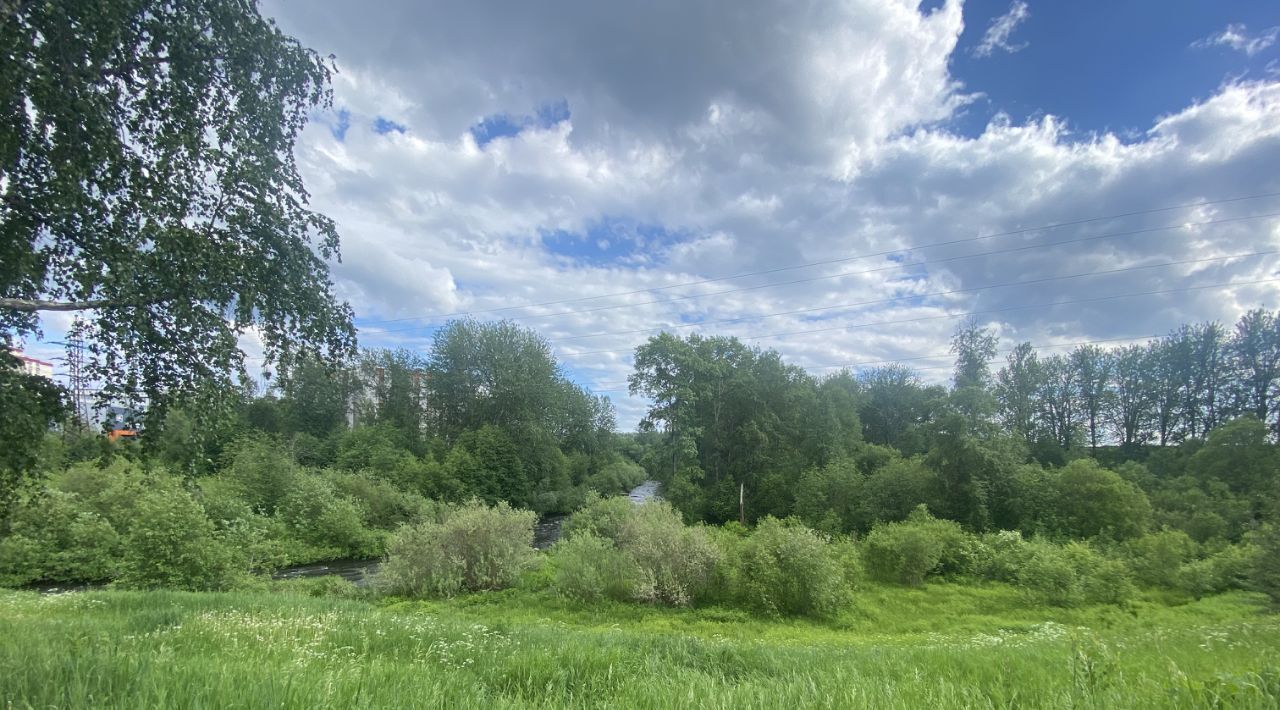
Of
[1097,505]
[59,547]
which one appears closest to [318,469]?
[59,547]

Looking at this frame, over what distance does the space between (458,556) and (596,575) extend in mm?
5894

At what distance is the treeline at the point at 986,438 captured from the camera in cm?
2642

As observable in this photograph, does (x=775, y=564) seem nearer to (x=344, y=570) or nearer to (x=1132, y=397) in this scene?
(x=344, y=570)

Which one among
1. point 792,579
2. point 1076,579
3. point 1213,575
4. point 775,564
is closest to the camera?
point 792,579

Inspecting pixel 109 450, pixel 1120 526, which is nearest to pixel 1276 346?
pixel 1120 526

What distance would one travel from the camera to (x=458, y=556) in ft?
67.3

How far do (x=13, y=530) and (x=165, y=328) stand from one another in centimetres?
2648

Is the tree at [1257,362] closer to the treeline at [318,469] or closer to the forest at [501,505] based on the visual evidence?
the forest at [501,505]

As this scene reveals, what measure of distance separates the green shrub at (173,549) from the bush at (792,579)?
1738 centimetres

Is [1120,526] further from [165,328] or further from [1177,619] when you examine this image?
[165,328]

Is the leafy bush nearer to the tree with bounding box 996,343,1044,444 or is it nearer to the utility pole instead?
the tree with bounding box 996,343,1044,444

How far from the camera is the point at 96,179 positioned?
5.03 metres

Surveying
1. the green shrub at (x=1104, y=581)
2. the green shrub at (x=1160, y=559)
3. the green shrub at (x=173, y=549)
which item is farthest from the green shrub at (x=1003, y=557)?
the green shrub at (x=173, y=549)

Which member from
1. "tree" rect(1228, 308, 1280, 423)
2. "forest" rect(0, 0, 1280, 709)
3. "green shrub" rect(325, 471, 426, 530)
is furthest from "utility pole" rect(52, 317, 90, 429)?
"tree" rect(1228, 308, 1280, 423)
